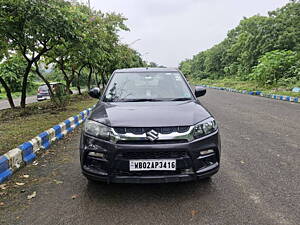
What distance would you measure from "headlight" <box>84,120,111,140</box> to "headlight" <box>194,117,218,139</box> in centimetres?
93

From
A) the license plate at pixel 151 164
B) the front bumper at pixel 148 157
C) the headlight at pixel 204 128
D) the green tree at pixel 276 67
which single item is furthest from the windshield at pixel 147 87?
the green tree at pixel 276 67

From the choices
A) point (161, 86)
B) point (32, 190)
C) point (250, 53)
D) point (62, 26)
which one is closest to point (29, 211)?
point (32, 190)

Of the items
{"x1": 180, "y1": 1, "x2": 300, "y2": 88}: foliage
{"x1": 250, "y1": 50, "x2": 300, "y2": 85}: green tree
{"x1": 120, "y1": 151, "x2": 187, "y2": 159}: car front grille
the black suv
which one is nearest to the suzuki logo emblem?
the black suv

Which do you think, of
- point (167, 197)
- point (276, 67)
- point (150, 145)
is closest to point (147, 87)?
point (150, 145)

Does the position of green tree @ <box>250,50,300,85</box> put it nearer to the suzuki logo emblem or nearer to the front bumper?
the front bumper

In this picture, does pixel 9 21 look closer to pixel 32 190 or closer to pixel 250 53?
pixel 32 190

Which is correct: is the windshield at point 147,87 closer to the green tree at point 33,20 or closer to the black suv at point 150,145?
the black suv at point 150,145

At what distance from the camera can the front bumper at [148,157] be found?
2.48 metres

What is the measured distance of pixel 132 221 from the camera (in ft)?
7.65

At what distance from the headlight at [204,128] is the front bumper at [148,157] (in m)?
0.06

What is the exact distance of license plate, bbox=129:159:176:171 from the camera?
2.49 metres

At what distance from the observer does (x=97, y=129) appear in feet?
8.82

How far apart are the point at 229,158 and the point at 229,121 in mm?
3485

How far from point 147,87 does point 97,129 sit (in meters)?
1.32
